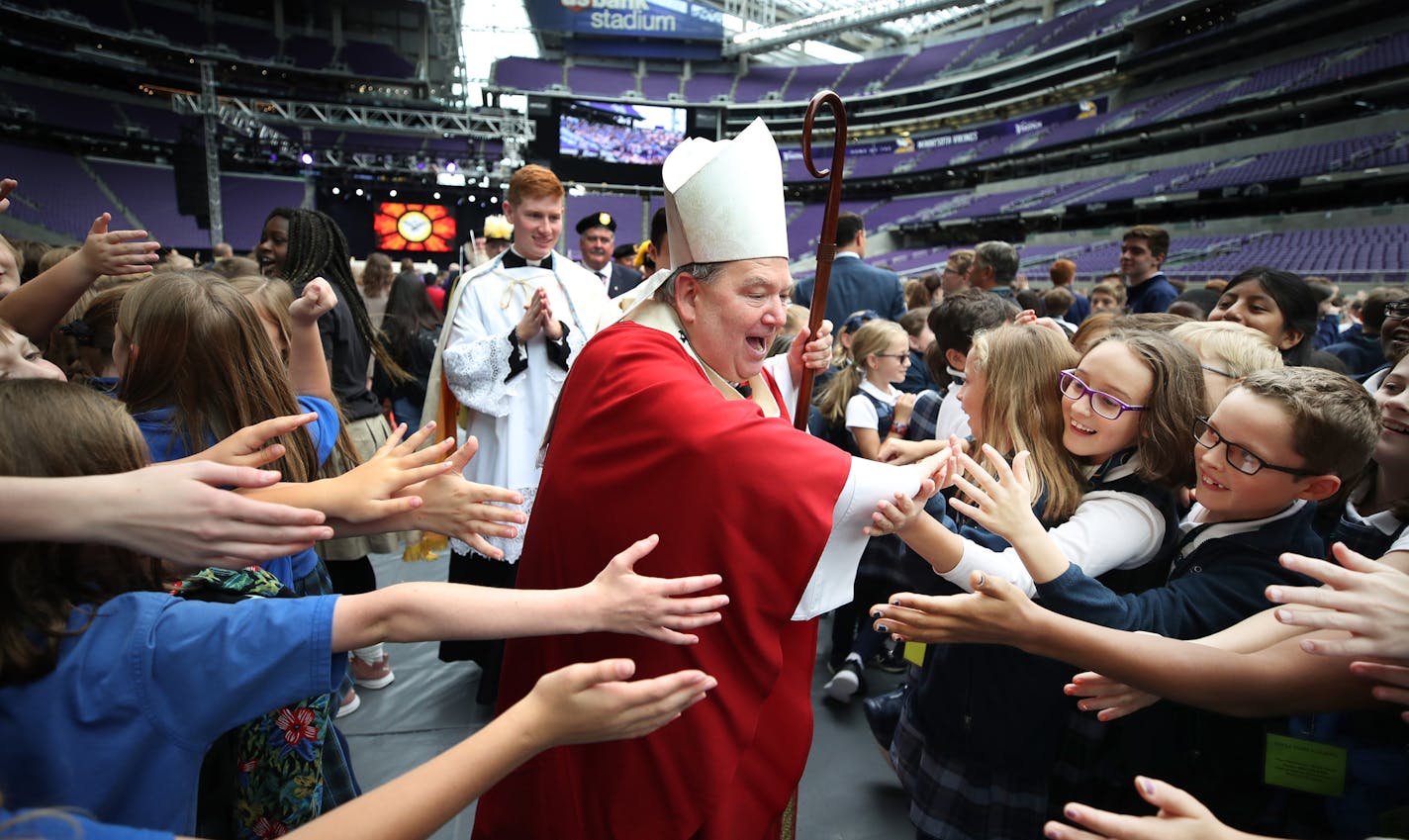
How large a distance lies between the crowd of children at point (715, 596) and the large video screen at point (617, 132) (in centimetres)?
2552

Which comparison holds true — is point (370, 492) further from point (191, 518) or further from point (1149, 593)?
point (1149, 593)

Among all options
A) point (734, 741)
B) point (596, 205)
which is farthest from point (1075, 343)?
point (596, 205)

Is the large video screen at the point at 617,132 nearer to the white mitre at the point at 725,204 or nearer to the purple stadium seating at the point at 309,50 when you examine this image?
the purple stadium seating at the point at 309,50

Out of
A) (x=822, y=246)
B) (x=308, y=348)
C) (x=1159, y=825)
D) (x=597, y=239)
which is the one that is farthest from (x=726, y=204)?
(x=597, y=239)

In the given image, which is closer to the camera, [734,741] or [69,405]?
[69,405]

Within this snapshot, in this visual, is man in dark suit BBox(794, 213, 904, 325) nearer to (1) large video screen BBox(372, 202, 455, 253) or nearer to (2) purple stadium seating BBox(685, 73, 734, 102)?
(1) large video screen BBox(372, 202, 455, 253)

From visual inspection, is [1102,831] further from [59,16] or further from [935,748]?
[59,16]

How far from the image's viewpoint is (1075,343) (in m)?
3.01

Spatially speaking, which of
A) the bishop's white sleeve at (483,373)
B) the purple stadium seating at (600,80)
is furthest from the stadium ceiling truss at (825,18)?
the bishop's white sleeve at (483,373)

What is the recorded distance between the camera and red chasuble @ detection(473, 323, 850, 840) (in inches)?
53.3

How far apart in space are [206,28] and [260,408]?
90.4 feet

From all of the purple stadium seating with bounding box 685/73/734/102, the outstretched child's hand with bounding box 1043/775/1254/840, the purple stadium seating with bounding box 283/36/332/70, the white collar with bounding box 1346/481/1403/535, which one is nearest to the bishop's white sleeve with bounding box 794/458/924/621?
the outstretched child's hand with bounding box 1043/775/1254/840

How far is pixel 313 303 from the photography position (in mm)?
2344

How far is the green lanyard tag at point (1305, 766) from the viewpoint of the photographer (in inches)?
54.0
